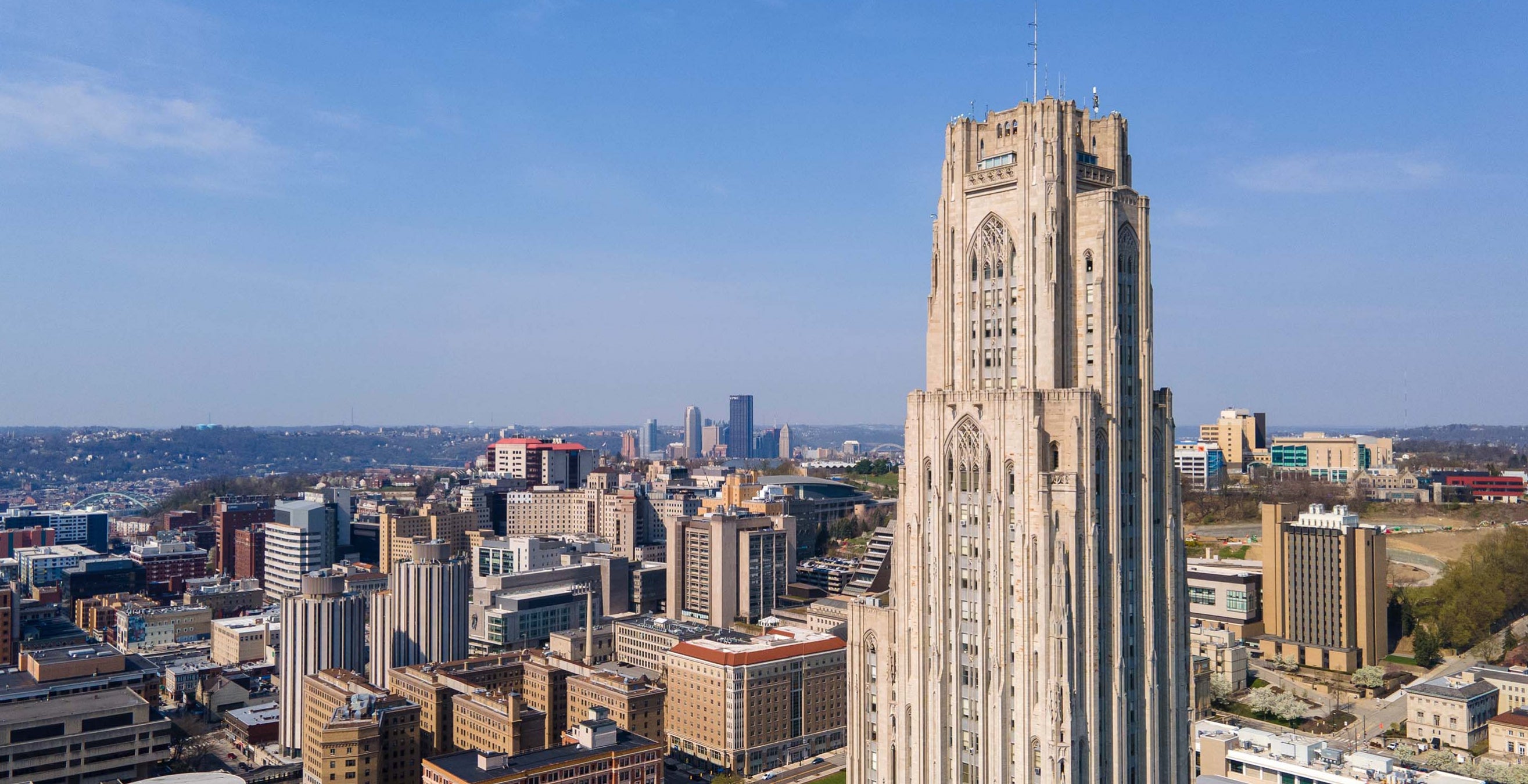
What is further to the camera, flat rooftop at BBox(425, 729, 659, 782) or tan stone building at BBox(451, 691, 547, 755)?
tan stone building at BBox(451, 691, 547, 755)

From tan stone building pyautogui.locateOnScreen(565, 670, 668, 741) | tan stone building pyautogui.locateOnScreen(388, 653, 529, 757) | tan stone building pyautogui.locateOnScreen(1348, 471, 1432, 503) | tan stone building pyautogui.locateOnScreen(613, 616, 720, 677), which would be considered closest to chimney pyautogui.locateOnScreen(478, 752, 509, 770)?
tan stone building pyautogui.locateOnScreen(565, 670, 668, 741)

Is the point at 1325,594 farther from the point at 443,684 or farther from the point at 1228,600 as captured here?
the point at 443,684

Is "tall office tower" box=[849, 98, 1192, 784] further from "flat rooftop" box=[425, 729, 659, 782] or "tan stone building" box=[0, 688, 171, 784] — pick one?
"tan stone building" box=[0, 688, 171, 784]

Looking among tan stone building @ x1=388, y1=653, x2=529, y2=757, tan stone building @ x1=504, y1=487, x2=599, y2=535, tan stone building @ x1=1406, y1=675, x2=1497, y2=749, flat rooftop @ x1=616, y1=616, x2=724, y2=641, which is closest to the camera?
tan stone building @ x1=1406, y1=675, x2=1497, y2=749

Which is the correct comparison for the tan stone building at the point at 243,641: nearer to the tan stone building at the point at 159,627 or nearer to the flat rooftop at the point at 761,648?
the tan stone building at the point at 159,627

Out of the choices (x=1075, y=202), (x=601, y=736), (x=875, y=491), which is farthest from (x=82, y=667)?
(x=875, y=491)

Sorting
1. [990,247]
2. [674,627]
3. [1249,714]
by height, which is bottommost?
[1249,714]

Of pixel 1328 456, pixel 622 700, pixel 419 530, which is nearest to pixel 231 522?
pixel 419 530
